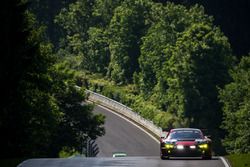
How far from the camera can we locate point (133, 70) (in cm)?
14112

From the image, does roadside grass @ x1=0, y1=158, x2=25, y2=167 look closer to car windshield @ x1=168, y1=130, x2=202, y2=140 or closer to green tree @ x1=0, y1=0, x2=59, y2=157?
green tree @ x1=0, y1=0, x2=59, y2=157

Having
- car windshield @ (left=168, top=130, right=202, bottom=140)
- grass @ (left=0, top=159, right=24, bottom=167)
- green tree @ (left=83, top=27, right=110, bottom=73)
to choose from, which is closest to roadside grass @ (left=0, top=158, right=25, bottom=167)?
grass @ (left=0, top=159, right=24, bottom=167)

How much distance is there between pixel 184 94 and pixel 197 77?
2.62 m

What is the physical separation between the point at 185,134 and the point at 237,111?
66.9m

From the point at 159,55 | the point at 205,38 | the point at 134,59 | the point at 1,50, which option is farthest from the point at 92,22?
the point at 1,50

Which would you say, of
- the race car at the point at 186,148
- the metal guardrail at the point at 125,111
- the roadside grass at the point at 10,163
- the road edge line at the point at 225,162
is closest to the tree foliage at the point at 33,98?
the roadside grass at the point at 10,163

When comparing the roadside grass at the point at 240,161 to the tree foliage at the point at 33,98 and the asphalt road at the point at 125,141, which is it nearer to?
the tree foliage at the point at 33,98

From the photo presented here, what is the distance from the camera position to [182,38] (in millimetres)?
123812

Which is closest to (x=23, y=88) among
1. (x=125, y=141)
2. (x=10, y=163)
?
(x=10, y=163)

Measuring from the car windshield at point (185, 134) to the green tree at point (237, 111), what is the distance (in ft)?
199

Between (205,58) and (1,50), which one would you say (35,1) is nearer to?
(205,58)

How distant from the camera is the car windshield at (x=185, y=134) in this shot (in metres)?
46.3

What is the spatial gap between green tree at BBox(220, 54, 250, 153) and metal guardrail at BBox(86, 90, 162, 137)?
8.07 meters

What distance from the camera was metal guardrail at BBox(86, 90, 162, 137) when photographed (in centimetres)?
11606
